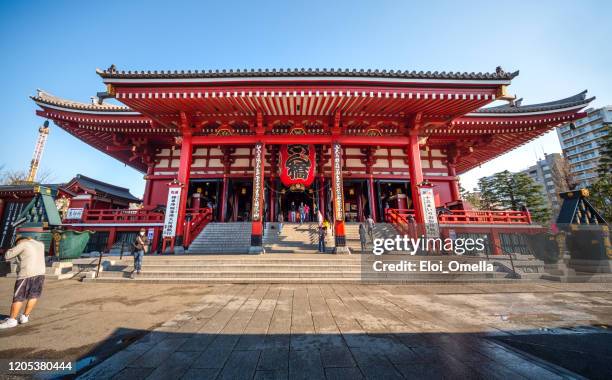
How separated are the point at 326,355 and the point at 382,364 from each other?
1.84 feet

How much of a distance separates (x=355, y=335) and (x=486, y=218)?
11141 millimetres

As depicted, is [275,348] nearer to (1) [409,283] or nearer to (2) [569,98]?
(1) [409,283]

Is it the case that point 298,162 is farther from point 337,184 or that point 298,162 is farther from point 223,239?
point 223,239

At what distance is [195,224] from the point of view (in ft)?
34.5

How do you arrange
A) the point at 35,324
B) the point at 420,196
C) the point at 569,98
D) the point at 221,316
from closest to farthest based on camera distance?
the point at 35,324 → the point at 221,316 → the point at 420,196 → the point at 569,98

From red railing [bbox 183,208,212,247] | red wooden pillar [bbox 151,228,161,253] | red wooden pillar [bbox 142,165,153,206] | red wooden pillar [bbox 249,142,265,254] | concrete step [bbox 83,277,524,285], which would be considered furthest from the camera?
red wooden pillar [bbox 142,165,153,206]

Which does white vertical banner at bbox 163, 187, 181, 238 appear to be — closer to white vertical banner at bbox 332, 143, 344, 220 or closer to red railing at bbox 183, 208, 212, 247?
red railing at bbox 183, 208, 212, 247

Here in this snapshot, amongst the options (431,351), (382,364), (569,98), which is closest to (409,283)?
(431,351)

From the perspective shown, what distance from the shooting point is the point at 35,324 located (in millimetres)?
3213

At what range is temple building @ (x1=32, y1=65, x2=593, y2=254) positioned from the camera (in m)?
8.41

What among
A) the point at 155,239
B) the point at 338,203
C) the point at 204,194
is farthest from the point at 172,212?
the point at 338,203

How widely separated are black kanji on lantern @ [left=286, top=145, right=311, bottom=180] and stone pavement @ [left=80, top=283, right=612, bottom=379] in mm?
6711

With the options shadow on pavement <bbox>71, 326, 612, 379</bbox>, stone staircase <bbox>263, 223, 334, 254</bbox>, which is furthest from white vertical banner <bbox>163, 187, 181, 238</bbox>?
shadow on pavement <bbox>71, 326, 612, 379</bbox>

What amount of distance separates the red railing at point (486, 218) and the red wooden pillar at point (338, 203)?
4.86 m
